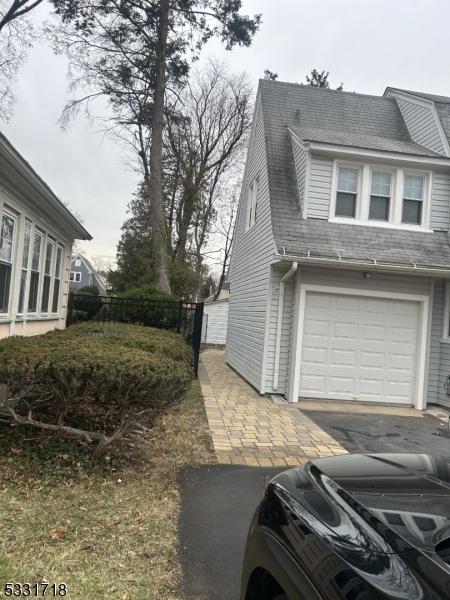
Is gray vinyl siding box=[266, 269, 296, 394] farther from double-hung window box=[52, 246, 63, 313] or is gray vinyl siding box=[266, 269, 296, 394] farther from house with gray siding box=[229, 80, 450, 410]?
double-hung window box=[52, 246, 63, 313]

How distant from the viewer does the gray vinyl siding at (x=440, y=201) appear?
981cm

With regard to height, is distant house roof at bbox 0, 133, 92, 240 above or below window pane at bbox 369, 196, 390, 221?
below

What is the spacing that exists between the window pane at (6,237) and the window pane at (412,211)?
7.57 meters

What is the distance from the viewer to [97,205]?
25.9 metres

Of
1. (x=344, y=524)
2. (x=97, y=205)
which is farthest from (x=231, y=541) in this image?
(x=97, y=205)

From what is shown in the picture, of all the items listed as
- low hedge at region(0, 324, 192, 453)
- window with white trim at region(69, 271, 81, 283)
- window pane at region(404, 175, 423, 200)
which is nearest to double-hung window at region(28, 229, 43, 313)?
low hedge at region(0, 324, 192, 453)

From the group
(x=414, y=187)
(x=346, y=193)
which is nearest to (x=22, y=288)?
(x=346, y=193)

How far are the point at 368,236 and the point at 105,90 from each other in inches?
522

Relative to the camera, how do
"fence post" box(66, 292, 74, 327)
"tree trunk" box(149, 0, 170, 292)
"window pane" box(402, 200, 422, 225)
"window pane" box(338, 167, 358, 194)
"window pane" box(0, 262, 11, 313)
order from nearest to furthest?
"window pane" box(0, 262, 11, 313) < "window pane" box(338, 167, 358, 194) < "window pane" box(402, 200, 422, 225) < "fence post" box(66, 292, 74, 327) < "tree trunk" box(149, 0, 170, 292)

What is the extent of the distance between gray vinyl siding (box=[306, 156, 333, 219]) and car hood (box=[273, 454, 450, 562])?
7.73 meters

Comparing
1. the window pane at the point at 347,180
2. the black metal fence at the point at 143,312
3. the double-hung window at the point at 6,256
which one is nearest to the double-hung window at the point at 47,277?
the black metal fence at the point at 143,312

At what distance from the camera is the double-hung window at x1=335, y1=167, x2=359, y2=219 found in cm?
978

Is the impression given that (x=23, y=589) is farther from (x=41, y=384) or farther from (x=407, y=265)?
(x=407, y=265)

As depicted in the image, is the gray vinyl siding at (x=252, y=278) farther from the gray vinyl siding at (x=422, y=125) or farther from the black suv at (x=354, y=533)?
the black suv at (x=354, y=533)
